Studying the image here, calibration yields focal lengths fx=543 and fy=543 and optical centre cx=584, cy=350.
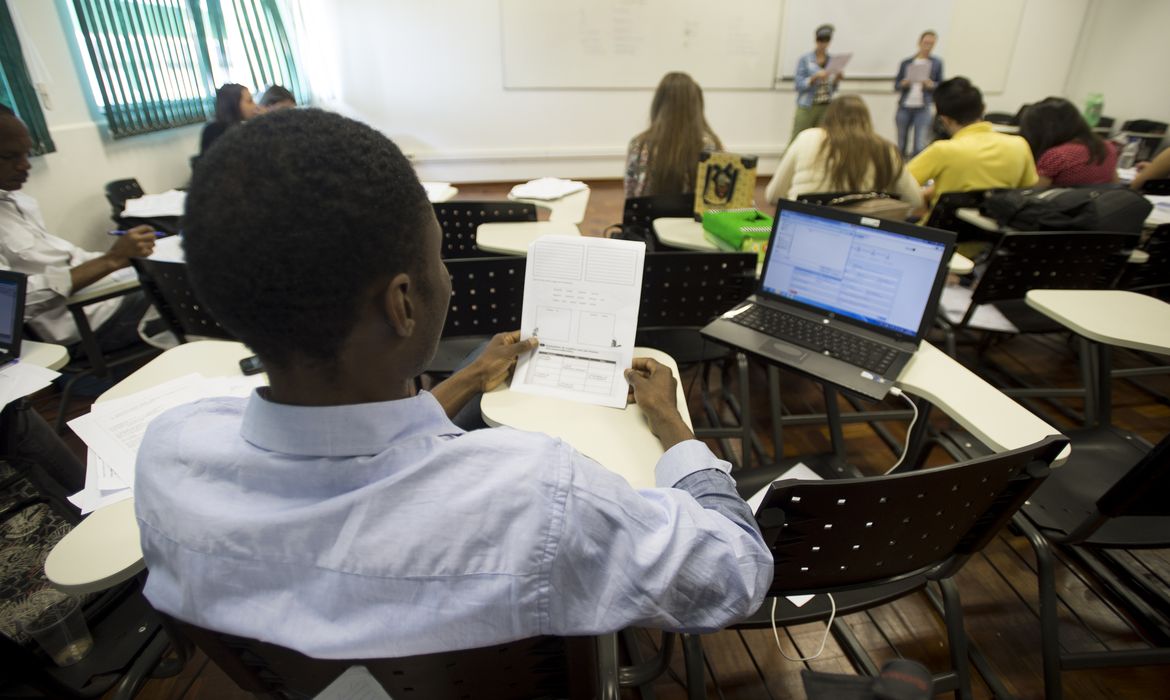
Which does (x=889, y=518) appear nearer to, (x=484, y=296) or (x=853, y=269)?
(x=853, y=269)

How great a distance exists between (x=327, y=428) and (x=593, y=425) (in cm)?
64

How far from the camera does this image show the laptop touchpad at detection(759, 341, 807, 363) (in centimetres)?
143

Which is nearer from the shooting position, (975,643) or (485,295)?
(975,643)

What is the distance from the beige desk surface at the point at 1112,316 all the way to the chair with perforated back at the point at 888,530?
92 centimetres

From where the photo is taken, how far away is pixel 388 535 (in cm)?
48

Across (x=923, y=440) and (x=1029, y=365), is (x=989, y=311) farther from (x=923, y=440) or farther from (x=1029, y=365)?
(x=923, y=440)

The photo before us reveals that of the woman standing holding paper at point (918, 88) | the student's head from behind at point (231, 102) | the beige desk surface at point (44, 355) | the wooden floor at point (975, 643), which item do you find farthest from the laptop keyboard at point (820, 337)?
the woman standing holding paper at point (918, 88)

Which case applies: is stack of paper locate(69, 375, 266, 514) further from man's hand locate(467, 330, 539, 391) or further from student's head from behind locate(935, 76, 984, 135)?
student's head from behind locate(935, 76, 984, 135)

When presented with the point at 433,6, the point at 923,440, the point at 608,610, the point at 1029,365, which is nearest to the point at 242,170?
the point at 608,610

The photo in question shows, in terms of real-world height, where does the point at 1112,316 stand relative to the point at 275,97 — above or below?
below

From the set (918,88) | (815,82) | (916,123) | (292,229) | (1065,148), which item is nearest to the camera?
Answer: (292,229)

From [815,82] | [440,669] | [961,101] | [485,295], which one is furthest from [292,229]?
[815,82]

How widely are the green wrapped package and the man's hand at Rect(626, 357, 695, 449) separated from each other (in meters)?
0.89

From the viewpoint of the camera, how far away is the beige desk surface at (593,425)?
39.8 inches
